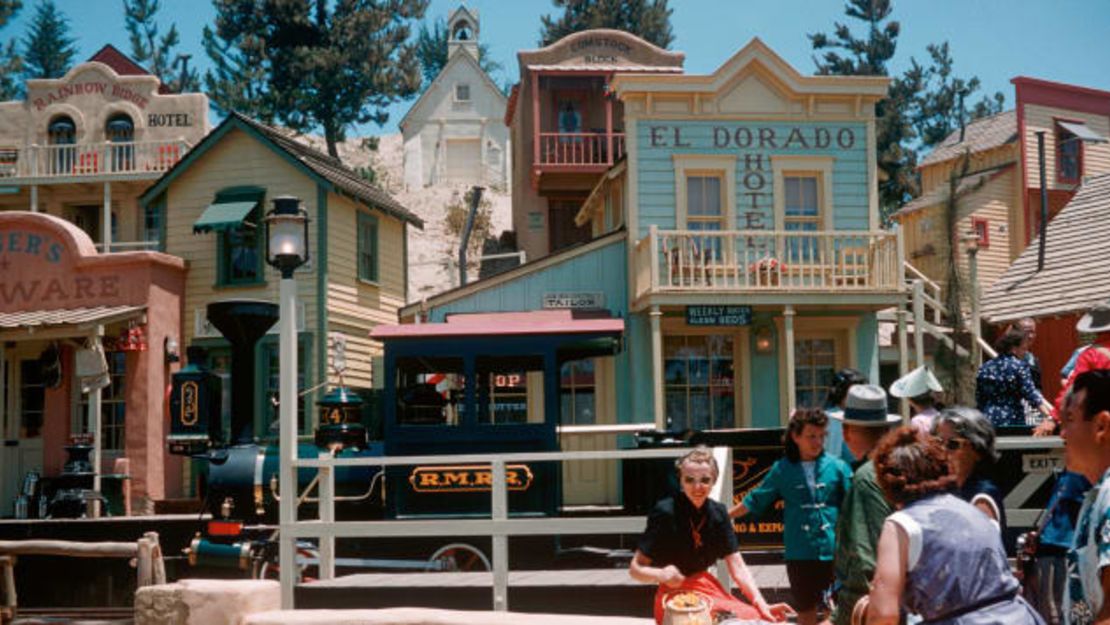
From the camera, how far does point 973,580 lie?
12.0 ft

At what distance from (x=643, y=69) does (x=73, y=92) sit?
14201mm

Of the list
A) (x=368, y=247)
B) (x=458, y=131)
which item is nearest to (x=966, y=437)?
(x=368, y=247)

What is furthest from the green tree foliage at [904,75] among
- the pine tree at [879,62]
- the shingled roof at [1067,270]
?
the shingled roof at [1067,270]

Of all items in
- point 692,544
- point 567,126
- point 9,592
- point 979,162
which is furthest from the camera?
point 979,162

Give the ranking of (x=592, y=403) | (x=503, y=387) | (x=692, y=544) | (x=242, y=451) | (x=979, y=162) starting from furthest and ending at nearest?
(x=979, y=162) → (x=592, y=403) → (x=242, y=451) → (x=503, y=387) → (x=692, y=544)

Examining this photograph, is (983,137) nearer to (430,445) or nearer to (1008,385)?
(430,445)

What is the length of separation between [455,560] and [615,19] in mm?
42028

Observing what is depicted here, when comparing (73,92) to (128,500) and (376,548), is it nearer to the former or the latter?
(128,500)

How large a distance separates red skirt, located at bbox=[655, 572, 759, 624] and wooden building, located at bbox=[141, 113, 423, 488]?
16090 millimetres

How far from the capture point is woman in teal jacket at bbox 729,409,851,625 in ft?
21.4

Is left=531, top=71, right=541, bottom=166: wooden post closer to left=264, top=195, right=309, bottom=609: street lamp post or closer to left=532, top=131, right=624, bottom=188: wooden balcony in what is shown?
left=532, top=131, right=624, bottom=188: wooden balcony

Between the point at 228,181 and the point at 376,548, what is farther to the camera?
the point at 228,181

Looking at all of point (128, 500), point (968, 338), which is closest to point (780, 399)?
point (968, 338)

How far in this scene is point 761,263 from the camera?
18.7 m
